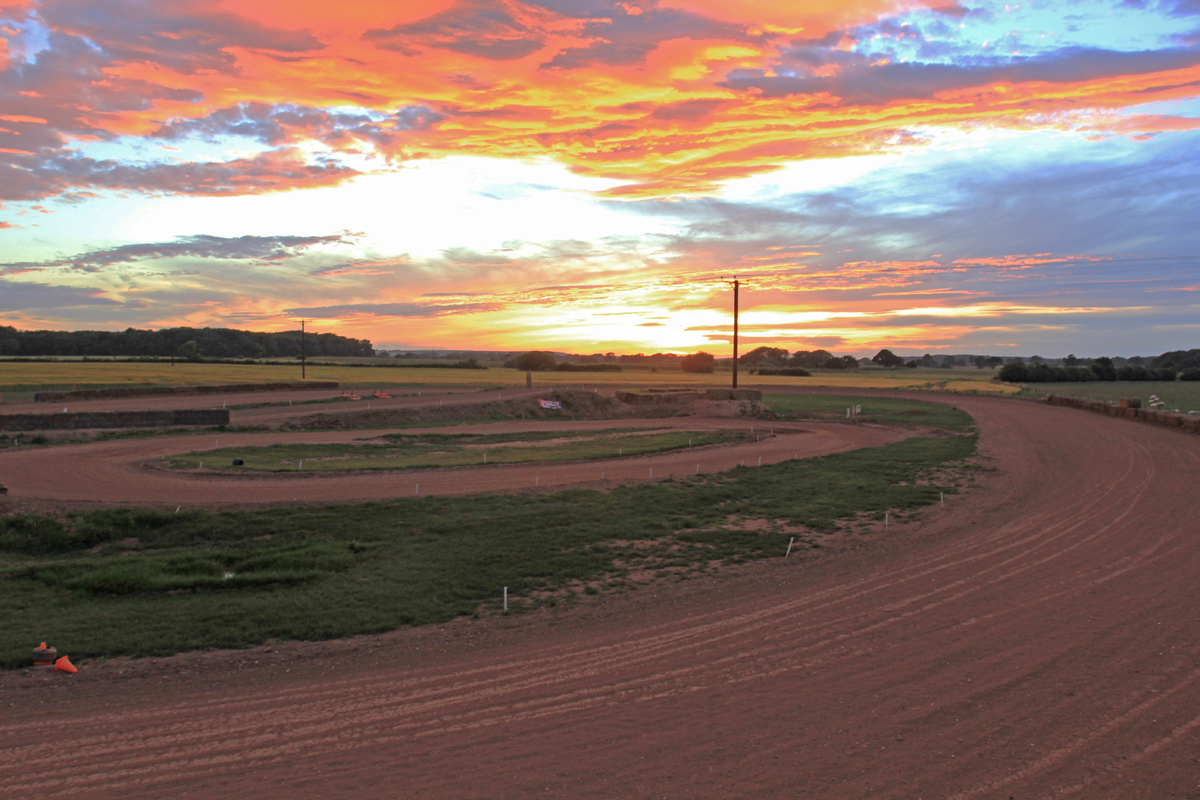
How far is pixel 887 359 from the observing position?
510 ft

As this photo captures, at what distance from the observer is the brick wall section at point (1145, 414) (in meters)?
33.2

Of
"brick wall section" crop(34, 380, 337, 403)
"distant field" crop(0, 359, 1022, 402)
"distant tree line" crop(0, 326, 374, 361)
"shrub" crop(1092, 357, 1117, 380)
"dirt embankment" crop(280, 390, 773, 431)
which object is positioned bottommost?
"dirt embankment" crop(280, 390, 773, 431)

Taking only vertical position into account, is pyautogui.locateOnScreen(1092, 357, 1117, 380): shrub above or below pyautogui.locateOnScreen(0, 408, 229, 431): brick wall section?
above

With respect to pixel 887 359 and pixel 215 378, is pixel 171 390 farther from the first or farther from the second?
pixel 887 359

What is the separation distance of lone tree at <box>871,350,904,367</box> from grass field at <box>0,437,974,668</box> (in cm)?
14438

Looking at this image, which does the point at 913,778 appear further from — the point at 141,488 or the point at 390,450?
the point at 390,450

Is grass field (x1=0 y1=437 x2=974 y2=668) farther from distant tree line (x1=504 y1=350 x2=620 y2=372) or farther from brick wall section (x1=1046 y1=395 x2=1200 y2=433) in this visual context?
distant tree line (x1=504 y1=350 x2=620 y2=372)

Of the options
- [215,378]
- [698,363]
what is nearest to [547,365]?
[698,363]

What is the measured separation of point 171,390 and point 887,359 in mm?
145775

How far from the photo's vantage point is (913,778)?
19.9ft

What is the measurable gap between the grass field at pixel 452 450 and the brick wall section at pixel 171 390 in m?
24.7

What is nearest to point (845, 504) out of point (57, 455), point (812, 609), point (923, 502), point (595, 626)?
point (923, 502)

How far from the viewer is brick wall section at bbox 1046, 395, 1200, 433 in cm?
3322

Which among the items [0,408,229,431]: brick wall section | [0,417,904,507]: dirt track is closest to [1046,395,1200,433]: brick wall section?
[0,417,904,507]: dirt track
